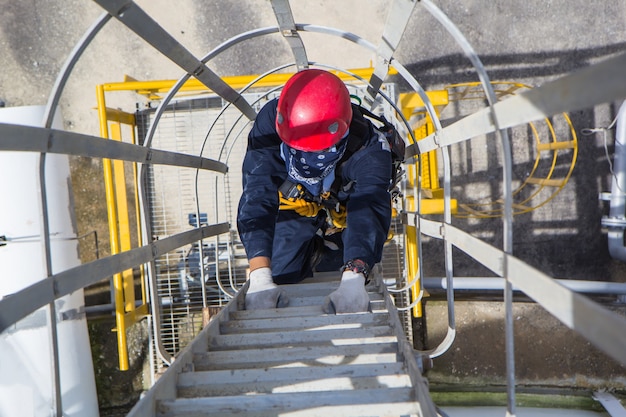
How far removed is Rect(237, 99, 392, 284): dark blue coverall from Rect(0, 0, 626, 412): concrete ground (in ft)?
6.98

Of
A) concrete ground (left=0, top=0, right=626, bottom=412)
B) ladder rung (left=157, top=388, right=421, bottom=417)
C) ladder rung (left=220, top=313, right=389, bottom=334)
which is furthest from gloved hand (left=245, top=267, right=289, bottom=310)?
concrete ground (left=0, top=0, right=626, bottom=412)

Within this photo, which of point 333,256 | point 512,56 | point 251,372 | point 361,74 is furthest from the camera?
point 512,56

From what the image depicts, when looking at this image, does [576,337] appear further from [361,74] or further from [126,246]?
[126,246]

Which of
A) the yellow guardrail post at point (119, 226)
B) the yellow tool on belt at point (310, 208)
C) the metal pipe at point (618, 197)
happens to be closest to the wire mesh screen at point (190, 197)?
the yellow guardrail post at point (119, 226)

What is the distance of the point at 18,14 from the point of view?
4.70m

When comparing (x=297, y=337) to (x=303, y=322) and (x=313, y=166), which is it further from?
(x=313, y=166)

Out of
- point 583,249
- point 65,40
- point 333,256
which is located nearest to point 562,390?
point 583,249

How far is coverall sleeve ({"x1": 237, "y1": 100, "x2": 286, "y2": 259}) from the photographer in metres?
2.64

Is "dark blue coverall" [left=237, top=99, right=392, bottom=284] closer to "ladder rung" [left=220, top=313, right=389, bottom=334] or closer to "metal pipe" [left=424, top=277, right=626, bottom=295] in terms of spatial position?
"ladder rung" [left=220, top=313, right=389, bottom=334]

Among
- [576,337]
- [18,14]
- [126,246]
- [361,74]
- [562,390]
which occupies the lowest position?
[562,390]

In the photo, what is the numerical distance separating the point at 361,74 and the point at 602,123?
2447mm

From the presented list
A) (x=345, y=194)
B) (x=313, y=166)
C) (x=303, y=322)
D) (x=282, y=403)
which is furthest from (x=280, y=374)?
(x=345, y=194)

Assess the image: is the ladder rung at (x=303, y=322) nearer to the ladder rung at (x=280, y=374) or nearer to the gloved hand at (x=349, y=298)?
the gloved hand at (x=349, y=298)

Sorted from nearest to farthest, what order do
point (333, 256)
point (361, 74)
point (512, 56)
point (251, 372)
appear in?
point (251, 372)
point (333, 256)
point (361, 74)
point (512, 56)
